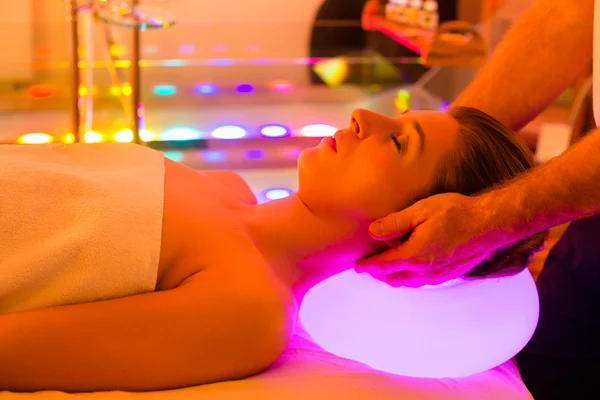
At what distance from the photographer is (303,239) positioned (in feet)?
4.39

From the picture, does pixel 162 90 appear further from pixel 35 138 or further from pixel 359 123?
pixel 359 123

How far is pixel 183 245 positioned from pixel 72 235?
18 cm

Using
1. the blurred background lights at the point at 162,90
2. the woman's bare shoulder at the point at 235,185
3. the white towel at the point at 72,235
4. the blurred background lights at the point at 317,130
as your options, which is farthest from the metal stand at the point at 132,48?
the white towel at the point at 72,235

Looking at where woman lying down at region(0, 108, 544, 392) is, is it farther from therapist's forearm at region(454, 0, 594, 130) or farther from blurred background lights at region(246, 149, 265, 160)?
blurred background lights at region(246, 149, 265, 160)

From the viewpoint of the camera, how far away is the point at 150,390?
108cm

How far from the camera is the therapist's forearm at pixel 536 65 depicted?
1.62 m

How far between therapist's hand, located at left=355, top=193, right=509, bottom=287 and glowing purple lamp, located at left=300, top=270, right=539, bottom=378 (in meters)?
0.05

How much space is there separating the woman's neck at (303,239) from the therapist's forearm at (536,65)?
50cm

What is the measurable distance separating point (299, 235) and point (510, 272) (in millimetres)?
423

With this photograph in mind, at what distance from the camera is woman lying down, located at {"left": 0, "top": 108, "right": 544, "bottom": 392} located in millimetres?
1046

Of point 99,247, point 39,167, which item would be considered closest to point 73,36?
point 39,167

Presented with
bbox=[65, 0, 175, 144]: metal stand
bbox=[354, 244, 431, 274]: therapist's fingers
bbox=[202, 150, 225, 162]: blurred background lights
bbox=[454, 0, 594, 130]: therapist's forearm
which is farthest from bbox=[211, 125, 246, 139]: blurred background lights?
bbox=[354, 244, 431, 274]: therapist's fingers

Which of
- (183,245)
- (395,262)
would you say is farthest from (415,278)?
(183,245)

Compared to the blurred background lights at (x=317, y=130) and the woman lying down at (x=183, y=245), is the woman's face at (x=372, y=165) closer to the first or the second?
the woman lying down at (x=183, y=245)
